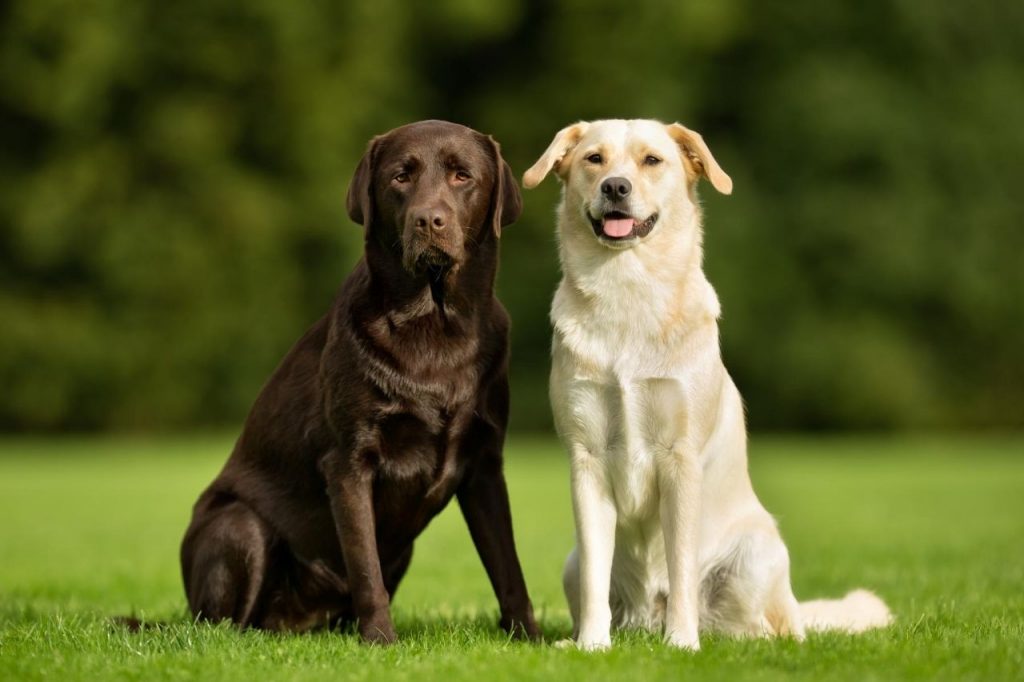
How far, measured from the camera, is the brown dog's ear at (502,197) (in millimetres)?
4906

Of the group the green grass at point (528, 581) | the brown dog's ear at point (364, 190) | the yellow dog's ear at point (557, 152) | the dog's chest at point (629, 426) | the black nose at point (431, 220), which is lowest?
the green grass at point (528, 581)

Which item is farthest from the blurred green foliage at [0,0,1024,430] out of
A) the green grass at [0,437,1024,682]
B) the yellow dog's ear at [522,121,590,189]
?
the yellow dog's ear at [522,121,590,189]

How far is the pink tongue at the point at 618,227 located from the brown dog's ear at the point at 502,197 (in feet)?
1.43

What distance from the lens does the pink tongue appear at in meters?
4.65

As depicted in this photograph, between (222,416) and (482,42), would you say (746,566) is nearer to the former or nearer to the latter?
(222,416)

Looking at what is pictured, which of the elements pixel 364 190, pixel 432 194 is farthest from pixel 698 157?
pixel 364 190

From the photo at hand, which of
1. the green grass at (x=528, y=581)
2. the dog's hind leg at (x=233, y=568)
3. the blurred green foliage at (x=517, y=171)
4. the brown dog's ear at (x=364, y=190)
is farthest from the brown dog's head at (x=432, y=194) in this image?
the blurred green foliage at (x=517, y=171)

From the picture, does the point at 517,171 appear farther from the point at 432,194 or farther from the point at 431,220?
the point at 431,220

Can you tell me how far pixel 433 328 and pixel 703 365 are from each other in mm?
955

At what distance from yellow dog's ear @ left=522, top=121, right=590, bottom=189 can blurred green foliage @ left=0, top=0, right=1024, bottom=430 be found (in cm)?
1750

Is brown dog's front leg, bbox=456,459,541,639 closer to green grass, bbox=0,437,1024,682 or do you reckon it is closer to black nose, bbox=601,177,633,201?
green grass, bbox=0,437,1024,682

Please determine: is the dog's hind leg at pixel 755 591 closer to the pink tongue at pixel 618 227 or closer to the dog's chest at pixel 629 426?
the dog's chest at pixel 629 426

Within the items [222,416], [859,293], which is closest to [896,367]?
[859,293]

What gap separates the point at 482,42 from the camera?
2544cm
